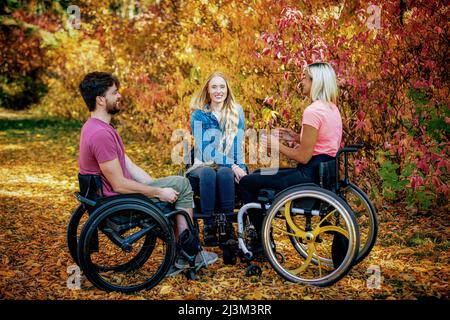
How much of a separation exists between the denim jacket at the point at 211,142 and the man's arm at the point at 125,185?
758 mm

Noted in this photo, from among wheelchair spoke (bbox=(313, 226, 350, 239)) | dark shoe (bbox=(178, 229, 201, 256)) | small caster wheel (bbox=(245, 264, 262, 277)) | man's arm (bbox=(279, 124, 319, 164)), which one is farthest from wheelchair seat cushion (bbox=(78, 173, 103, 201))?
wheelchair spoke (bbox=(313, 226, 350, 239))

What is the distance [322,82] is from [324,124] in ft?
0.93

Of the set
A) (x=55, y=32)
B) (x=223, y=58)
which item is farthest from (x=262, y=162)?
(x=55, y=32)

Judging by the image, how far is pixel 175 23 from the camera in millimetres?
9500

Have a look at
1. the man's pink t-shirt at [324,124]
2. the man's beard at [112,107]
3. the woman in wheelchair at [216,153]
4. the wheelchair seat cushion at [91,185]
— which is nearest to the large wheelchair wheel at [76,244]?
the wheelchair seat cushion at [91,185]

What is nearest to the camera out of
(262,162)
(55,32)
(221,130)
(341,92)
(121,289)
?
(121,289)

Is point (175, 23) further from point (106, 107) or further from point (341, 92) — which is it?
point (106, 107)

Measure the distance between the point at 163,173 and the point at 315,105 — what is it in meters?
4.52

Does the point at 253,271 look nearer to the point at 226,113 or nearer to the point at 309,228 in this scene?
the point at 309,228

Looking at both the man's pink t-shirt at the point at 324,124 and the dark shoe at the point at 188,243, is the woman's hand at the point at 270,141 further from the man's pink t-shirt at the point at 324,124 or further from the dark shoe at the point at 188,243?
the dark shoe at the point at 188,243

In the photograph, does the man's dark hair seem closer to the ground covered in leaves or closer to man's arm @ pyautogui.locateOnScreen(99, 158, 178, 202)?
man's arm @ pyautogui.locateOnScreen(99, 158, 178, 202)

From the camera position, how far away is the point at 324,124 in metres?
3.50

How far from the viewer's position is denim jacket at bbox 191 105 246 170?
167 inches

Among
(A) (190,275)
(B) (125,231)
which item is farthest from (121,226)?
(A) (190,275)
